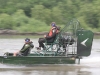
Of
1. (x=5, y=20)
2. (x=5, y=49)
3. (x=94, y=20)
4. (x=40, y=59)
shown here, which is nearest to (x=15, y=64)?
(x=40, y=59)

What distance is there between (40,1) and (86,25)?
842 cm

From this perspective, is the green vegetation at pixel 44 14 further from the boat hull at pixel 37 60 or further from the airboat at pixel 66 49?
the boat hull at pixel 37 60

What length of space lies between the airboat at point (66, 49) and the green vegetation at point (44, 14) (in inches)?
744

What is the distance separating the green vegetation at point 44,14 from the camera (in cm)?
3474

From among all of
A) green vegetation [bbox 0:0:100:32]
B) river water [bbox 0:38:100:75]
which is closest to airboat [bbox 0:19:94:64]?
river water [bbox 0:38:100:75]

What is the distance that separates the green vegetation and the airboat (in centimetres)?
1889

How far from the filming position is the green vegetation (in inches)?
1368

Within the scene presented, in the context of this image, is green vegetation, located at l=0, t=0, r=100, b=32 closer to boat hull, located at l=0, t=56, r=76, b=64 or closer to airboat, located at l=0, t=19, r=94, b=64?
airboat, located at l=0, t=19, r=94, b=64

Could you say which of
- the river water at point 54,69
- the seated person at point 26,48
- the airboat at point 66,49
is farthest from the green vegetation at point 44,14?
the river water at point 54,69

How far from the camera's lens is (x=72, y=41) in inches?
547

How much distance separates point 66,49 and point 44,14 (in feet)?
77.0

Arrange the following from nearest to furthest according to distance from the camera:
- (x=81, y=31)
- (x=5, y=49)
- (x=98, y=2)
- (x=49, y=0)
Result: 1. (x=81, y=31)
2. (x=5, y=49)
3. (x=98, y=2)
4. (x=49, y=0)

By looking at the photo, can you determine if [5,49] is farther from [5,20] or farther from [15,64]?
[5,20]

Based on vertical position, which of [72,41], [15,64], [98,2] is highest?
[98,2]
